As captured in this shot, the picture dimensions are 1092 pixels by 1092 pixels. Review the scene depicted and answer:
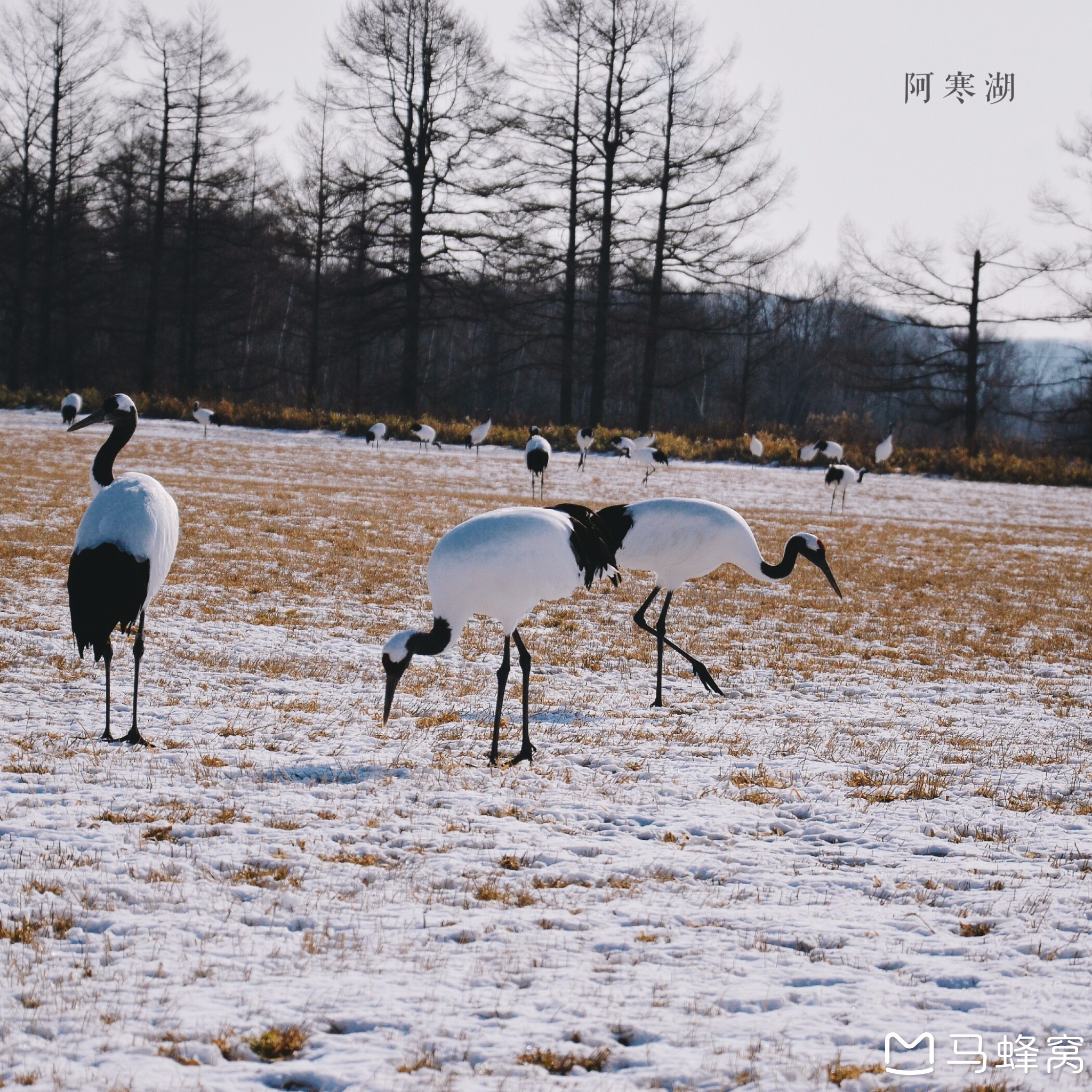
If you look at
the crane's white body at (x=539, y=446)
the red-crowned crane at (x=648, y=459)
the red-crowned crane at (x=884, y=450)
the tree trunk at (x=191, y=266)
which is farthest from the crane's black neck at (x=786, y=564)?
the tree trunk at (x=191, y=266)

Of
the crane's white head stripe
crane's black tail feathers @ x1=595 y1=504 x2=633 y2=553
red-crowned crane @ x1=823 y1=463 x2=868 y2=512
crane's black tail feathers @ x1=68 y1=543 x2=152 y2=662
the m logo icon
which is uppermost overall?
red-crowned crane @ x1=823 y1=463 x2=868 y2=512

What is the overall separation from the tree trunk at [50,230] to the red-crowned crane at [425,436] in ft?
58.2

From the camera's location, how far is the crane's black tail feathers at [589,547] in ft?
20.0

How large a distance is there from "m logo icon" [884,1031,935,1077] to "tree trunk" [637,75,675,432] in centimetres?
3464

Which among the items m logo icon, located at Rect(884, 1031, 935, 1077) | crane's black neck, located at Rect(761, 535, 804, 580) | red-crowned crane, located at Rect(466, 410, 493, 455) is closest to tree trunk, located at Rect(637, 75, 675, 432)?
red-crowned crane, located at Rect(466, 410, 493, 455)

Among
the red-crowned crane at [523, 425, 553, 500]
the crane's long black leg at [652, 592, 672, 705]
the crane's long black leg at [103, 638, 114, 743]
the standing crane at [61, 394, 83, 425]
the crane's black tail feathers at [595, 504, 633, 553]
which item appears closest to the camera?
the crane's long black leg at [103, 638, 114, 743]

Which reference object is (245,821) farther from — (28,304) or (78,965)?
(28,304)

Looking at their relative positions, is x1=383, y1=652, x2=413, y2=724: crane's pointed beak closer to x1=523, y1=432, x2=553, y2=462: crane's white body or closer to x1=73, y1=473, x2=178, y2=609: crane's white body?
x1=73, y1=473, x2=178, y2=609: crane's white body

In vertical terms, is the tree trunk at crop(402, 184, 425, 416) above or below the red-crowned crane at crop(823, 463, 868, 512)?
above

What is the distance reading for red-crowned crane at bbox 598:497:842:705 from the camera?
7691 millimetres

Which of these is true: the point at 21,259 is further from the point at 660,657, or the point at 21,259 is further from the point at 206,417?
the point at 660,657

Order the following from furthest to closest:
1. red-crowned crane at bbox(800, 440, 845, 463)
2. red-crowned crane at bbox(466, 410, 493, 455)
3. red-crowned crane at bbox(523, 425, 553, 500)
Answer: red-crowned crane at bbox(466, 410, 493, 455)
red-crowned crane at bbox(800, 440, 845, 463)
red-crowned crane at bbox(523, 425, 553, 500)

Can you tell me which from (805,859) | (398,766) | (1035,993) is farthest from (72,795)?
(1035,993)

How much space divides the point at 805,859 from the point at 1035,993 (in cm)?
122
